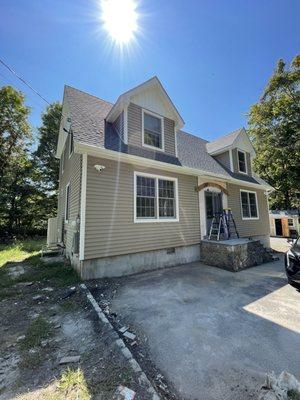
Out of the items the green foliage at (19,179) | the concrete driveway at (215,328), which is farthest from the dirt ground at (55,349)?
the green foliage at (19,179)

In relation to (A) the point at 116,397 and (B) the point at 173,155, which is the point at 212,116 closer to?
(B) the point at 173,155

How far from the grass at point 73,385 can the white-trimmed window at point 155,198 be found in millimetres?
4638

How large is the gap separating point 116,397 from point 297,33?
18572mm

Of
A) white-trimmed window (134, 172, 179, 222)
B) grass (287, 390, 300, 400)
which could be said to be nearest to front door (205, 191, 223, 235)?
white-trimmed window (134, 172, 179, 222)

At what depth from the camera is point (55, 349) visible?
2.83 meters

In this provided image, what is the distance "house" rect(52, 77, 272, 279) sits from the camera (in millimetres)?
5938

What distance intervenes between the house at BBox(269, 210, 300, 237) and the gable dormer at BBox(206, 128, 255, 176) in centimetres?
890

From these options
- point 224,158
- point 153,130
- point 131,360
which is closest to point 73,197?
point 153,130

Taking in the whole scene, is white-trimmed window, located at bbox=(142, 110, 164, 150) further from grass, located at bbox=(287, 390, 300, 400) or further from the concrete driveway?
grass, located at bbox=(287, 390, 300, 400)

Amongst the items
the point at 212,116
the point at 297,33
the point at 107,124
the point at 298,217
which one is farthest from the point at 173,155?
the point at 298,217

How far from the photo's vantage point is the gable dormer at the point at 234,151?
1158 cm

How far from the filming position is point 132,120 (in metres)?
7.47

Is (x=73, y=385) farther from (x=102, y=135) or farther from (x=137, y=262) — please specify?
(x=102, y=135)

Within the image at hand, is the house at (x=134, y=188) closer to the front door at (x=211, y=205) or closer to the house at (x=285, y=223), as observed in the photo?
the front door at (x=211, y=205)
